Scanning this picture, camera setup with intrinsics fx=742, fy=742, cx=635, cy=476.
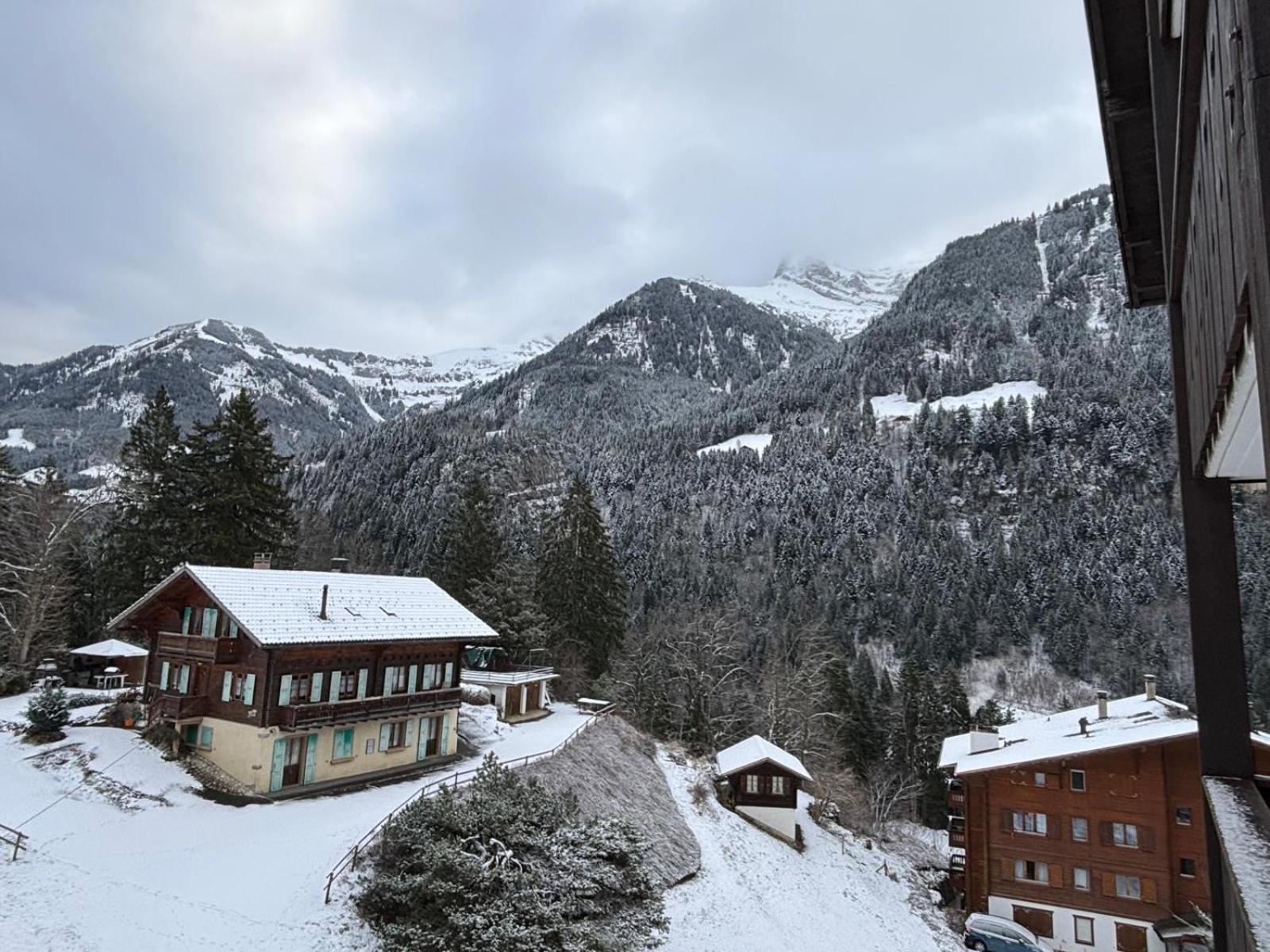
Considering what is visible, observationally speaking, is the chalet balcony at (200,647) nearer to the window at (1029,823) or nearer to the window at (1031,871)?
the window at (1029,823)

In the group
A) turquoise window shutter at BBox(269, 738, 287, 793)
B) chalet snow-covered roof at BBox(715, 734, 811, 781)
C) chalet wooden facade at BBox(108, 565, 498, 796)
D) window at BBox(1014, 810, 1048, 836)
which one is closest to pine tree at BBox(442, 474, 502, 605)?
chalet wooden facade at BBox(108, 565, 498, 796)

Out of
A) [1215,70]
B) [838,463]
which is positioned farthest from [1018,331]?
[1215,70]

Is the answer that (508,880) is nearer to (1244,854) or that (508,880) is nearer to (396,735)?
(396,735)

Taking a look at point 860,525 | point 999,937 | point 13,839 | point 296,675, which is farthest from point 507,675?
point 860,525

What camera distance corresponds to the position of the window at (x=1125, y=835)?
3189 centimetres

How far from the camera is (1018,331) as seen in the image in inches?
7603

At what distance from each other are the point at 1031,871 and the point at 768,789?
12077 millimetres

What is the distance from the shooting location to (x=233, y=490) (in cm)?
4372

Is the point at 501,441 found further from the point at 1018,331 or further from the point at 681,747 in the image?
the point at 1018,331

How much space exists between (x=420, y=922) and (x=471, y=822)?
2.73 m

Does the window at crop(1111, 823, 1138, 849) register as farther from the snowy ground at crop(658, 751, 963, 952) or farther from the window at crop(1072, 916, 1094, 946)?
the snowy ground at crop(658, 751, 963, 952)

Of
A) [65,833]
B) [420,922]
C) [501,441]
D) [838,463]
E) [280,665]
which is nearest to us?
[420,922]

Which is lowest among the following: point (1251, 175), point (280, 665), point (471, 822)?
point (471, 822)

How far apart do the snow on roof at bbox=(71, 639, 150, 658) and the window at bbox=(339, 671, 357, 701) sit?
16929mm
